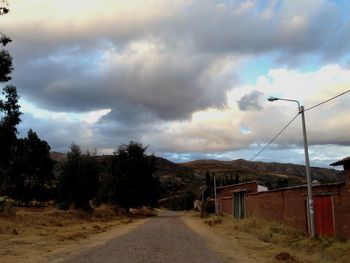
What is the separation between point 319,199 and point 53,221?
972 inches

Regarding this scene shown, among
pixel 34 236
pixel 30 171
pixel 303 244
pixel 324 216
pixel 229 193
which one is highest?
pixel 30 171

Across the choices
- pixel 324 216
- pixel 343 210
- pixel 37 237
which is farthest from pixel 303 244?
pixel 37 237

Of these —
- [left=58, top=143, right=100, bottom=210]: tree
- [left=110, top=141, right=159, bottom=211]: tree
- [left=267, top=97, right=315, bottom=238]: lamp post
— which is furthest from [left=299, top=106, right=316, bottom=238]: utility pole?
[left=110, top=141, right=159, bottom=211]: tree

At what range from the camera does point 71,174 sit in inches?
2366

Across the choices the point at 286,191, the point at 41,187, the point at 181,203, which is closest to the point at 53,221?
the point at 286,191

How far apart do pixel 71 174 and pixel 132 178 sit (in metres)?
13.3

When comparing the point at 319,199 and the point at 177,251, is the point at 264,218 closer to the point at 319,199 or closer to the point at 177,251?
the point at 319,199

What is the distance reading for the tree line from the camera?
55.4 metres

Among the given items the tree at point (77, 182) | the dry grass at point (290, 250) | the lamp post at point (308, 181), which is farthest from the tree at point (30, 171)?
the lamp post at point (308, 181)

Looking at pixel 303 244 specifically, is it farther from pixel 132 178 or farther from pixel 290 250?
pixel 132 178

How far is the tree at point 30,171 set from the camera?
7738cm

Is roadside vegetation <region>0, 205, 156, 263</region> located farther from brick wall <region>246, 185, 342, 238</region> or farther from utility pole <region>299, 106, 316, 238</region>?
brick wall <region>246, 185, 342, 238</region>

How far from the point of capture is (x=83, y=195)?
196ft

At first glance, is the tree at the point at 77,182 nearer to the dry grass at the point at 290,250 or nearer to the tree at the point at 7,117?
the tree at the point at 7,117
